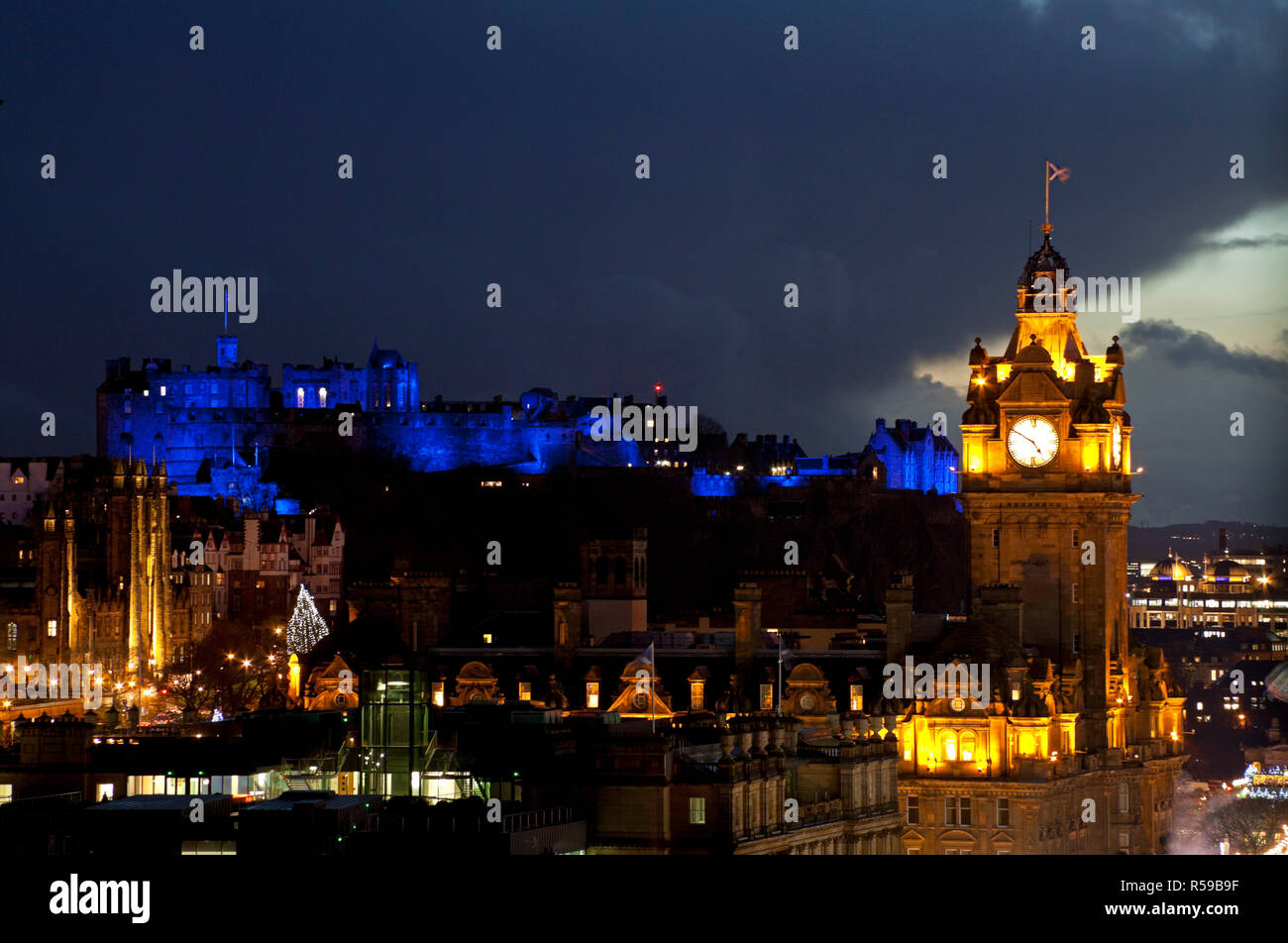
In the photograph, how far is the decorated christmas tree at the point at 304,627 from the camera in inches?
5709

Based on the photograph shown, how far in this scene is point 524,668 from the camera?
90.9 meters

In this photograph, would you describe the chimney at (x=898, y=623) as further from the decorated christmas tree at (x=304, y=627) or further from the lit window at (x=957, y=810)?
the decorated christmas tree at (x=304, y=627)

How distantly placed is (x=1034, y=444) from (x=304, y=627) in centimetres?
6173

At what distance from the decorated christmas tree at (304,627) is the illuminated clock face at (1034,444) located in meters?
55.7

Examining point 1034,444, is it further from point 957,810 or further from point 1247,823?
point 1247,823

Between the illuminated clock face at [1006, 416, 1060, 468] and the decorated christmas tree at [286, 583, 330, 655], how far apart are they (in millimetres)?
55731

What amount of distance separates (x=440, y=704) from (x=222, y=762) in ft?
58.0

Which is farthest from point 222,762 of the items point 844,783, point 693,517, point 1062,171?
point 693,517

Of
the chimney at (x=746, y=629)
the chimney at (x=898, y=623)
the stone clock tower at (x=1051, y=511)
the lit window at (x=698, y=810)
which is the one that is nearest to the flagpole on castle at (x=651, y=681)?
the chimney at (x=746, y=629)

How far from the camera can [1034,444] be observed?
3684 inches

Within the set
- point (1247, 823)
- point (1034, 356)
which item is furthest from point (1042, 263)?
point (1247, 823)

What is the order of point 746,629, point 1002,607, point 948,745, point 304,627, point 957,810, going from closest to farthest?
point 957,810 < point 948,745 < point 746,629 < point 1002,607 < point 304,627

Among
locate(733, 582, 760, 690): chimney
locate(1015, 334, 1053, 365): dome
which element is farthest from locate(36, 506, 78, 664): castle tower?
locate(1015, 334, 1053, 365): dome
